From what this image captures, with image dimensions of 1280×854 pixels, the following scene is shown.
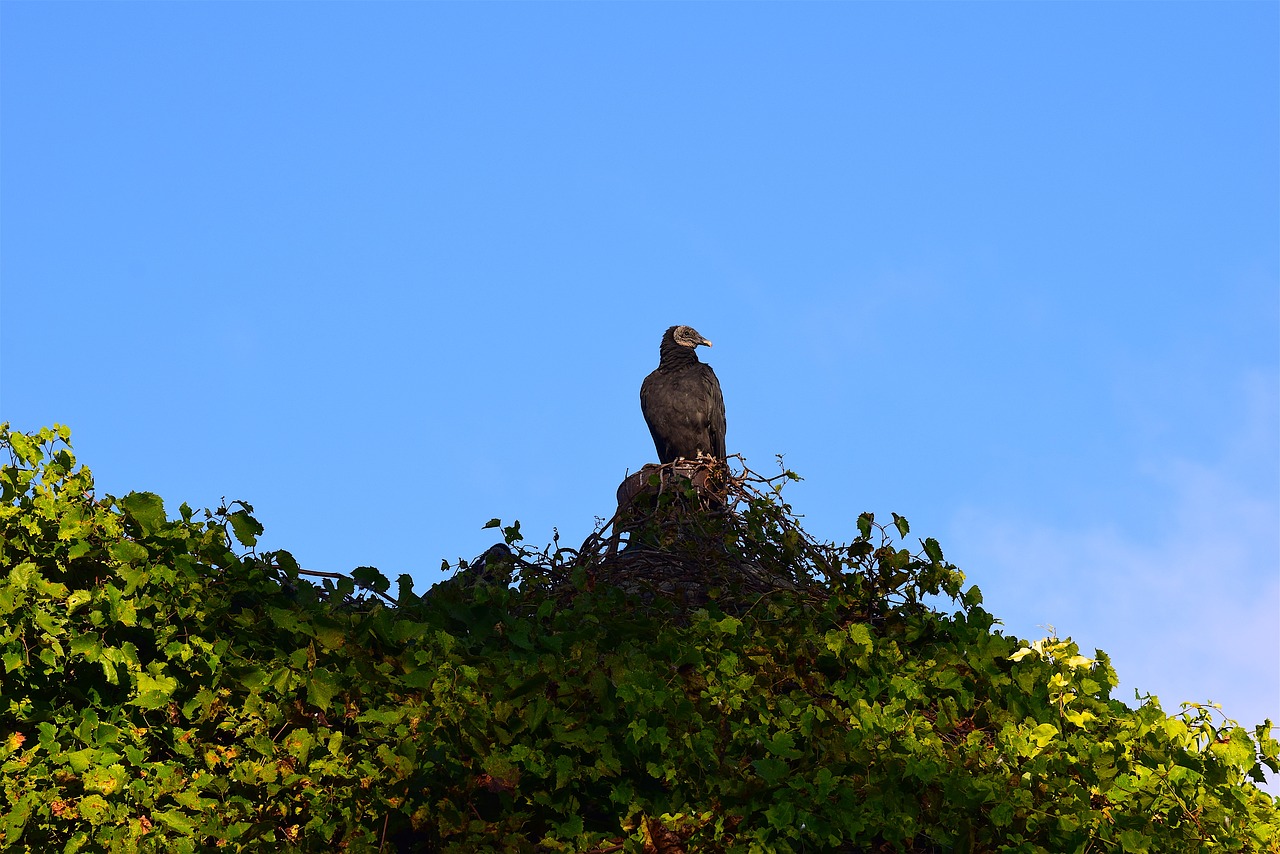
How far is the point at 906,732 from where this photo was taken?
501 cm

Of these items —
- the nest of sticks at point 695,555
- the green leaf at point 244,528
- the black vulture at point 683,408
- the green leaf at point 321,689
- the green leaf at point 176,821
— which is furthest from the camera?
the black vulture at point 683,408

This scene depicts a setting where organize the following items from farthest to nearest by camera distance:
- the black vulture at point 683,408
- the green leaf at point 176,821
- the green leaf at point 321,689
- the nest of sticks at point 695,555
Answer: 1. the black vulture at point 683,408
2. the nest of sticks at point 695,555
3. the green leaf at point 321,689
4. the green leaf at point 176,821

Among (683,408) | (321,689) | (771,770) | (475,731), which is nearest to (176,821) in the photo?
(321,689)

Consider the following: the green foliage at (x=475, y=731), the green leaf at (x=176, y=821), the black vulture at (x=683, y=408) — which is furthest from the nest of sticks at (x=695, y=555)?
the black vulture at (x=683, y=408)

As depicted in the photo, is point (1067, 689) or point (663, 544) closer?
point (1067, 689)

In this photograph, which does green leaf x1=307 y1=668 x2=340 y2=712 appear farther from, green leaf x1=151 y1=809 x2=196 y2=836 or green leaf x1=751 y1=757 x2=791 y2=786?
green leaf x1=751 y1=757 x2=791 y2=786

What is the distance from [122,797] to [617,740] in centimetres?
177

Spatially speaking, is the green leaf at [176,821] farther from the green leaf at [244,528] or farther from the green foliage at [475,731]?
the green leaf at [244,528]

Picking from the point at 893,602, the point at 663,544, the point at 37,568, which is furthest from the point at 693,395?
the point at 37,568

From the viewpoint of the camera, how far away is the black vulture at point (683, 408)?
480 inches

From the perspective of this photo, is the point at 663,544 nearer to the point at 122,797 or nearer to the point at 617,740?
the point at 617,740

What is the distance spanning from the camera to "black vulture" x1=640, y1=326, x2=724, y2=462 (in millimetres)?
12188

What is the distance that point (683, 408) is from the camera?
1220 centimetres

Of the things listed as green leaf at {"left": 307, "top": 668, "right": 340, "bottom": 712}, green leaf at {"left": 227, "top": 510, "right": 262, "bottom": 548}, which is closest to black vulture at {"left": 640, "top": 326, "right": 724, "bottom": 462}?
green leaf at {"left": 227, "top": 510, "right": 262, "bottom": 548}
